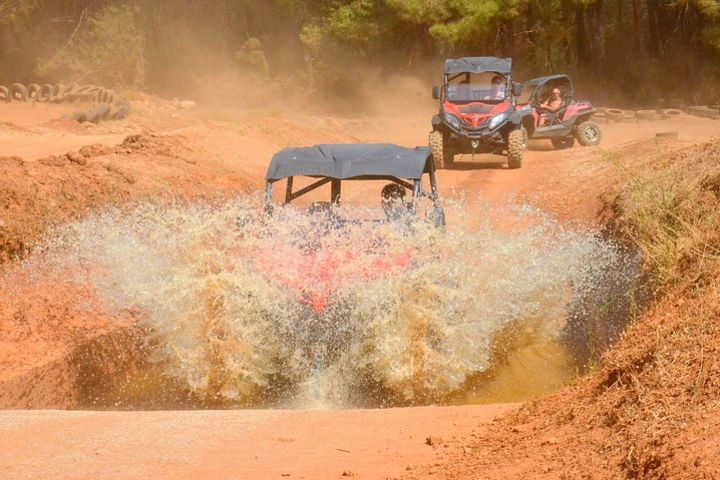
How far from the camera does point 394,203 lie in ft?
28.7

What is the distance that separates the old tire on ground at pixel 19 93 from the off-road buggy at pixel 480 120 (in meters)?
13.8

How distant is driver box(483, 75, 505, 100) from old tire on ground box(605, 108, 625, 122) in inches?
376

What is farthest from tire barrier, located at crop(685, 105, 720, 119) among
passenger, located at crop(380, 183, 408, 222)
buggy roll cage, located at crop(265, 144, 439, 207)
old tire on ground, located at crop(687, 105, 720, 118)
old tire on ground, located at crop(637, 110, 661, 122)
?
passenger, located at crop(380, 183, 408, 222)

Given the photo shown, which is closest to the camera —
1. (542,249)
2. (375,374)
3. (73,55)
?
(375,374)

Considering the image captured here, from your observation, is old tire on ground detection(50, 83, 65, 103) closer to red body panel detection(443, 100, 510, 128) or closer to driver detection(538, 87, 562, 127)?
red body panel detection(443, 100, 510, 128)

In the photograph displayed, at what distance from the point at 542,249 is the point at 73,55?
23796mm

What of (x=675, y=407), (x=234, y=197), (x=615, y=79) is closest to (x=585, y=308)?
(x=675, y=407)

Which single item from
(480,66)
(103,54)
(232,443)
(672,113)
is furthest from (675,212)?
(103,54)

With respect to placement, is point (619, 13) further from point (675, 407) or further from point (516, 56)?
point (675, 407)

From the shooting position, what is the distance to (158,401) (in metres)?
7.61

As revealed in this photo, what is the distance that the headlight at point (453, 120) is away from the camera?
17.8 meters

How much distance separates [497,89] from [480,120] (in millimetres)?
928

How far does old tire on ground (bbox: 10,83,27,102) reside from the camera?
27.3m

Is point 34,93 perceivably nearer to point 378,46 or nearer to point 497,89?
point 378,46
